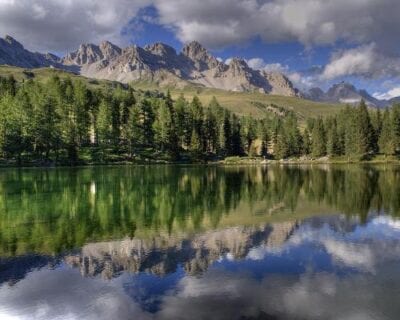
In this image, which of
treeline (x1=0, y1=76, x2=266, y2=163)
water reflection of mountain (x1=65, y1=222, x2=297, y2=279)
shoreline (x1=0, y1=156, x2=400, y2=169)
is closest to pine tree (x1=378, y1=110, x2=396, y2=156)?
shoreline (x1=0, y1=156, x2=400, y2=169)

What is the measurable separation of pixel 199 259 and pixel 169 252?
2.66m

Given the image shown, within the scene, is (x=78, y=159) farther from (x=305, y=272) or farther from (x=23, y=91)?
(x=305, y=272)

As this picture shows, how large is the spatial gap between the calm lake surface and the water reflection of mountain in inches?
3.1

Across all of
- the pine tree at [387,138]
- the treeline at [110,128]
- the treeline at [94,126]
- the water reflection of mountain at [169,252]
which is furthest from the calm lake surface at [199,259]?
the pine tree at [387,138]

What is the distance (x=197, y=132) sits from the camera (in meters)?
189

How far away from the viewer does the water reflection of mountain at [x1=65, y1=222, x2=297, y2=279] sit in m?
27.4

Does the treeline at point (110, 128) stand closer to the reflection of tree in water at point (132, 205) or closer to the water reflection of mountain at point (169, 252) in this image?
the reflection of tree in water at point (132, 205)

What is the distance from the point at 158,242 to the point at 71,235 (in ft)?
25.6

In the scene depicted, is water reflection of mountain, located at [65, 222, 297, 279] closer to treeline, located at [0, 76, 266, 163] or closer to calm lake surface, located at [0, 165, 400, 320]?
calm lake surface, located at [0, 165, 400, 320]

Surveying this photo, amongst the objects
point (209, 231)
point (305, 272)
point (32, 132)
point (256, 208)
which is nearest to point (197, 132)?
point (32, 132)

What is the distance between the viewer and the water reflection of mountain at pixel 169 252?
1080 inches

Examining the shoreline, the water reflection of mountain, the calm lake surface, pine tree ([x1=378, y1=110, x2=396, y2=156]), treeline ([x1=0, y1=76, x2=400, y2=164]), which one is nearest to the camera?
the calm lake surface

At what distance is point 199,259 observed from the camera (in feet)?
95.7

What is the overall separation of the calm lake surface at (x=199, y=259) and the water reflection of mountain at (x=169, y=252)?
0.08 meters
